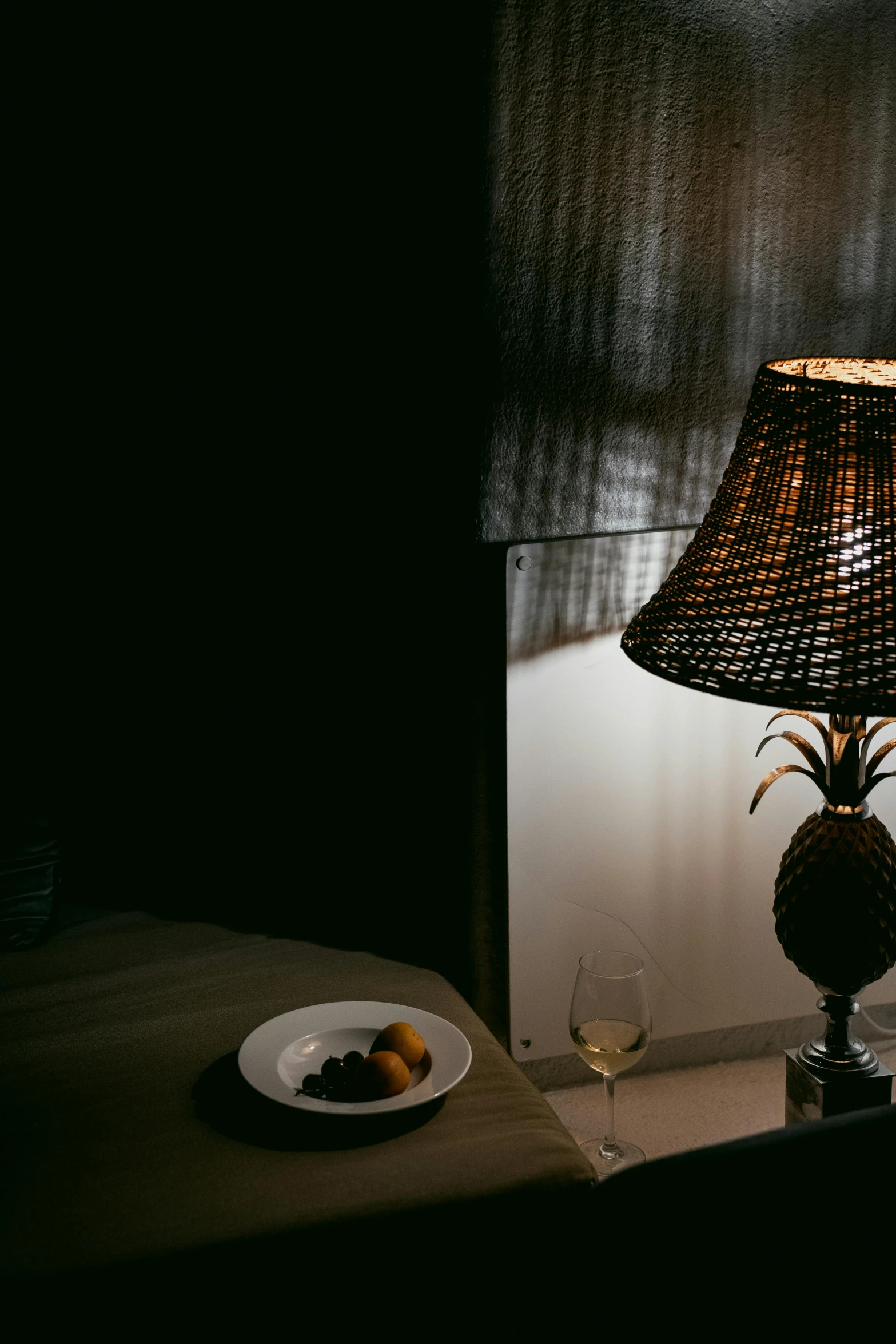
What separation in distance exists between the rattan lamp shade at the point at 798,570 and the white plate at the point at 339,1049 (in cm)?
40

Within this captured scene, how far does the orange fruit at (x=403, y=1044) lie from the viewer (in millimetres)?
929

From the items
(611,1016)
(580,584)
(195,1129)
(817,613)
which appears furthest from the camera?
(580,584)

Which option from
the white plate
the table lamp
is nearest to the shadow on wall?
the table lamp

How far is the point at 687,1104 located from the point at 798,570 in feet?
2.23

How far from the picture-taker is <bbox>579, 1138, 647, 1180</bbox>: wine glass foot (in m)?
1.07

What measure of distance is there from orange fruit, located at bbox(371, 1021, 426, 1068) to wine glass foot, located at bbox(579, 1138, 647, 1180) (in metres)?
0.24

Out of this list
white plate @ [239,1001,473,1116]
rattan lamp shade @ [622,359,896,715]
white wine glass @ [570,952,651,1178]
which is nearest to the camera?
rattan lamp shade @ [622,359,896,715]

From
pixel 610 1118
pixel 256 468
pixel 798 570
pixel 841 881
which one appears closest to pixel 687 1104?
pixel 610 1118

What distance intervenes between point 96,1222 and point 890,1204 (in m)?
0.55

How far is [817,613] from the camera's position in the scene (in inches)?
30.2

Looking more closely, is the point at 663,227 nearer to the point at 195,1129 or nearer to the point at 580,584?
the point at 580,584

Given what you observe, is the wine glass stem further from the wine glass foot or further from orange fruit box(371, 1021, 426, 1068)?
orange fruit box(371, 1021, 426, 1068)

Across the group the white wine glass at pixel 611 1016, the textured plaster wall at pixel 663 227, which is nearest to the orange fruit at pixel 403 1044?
the white wine glass at pixel 611 1016

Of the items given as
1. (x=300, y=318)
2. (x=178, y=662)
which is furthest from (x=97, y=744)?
(x=300, y=318)
